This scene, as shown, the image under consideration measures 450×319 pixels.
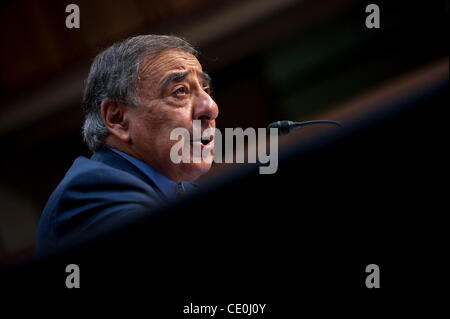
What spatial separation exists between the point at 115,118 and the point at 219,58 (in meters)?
1.84

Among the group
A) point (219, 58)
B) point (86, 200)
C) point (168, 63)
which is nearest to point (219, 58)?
point (219, 58)

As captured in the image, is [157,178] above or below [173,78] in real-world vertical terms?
below

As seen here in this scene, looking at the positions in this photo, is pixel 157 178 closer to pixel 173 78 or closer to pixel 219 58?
pixel 173 78

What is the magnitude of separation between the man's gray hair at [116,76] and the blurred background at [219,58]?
1.49 meters

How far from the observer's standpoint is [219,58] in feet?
8.33

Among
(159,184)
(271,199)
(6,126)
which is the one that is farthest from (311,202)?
(6,126)

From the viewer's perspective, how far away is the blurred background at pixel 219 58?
2367mm

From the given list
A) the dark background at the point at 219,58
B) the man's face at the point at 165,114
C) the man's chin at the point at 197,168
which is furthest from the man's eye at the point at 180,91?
the dark background at the point at 219,58

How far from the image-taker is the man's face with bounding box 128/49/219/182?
75 centimetres

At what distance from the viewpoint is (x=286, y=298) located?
1.07 feet

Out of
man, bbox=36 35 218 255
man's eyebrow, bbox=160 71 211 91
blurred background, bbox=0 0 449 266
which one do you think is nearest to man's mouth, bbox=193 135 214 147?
man, bbox=36 35 218 255

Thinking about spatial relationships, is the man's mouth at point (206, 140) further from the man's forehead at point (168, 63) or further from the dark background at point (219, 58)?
the dark background at point (219, 58)
